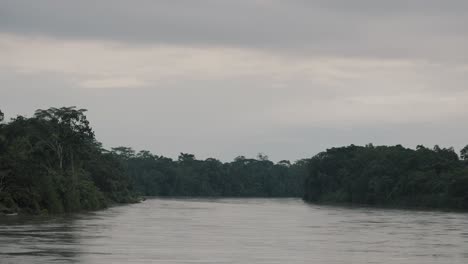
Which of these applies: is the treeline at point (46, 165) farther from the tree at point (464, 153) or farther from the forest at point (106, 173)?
Answer: the tree at point (464, 153)

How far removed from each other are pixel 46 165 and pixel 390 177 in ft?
241

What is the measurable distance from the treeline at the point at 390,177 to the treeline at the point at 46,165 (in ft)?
161

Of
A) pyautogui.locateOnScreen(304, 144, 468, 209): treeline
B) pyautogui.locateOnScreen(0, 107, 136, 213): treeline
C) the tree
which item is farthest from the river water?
the tree

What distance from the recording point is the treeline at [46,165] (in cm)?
8100

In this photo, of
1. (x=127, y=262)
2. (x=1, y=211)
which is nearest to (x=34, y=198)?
(x=1, y=211)

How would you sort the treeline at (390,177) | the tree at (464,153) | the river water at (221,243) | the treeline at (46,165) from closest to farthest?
the river water at (221,243), the treeline at (46,165), the treeline at (390,177), the tree at (464,153)

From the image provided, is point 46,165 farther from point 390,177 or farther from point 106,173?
point 390,177

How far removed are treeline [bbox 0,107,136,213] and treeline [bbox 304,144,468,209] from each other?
4920cm

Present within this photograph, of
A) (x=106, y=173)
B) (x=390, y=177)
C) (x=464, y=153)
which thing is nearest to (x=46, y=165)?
(x=106, y=173)

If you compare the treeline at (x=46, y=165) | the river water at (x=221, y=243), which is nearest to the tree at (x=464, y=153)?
the treeline at (x=46, y=165)

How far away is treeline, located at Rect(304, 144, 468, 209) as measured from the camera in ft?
439

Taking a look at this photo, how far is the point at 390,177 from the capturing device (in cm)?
15350

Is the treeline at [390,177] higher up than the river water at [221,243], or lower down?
higher up

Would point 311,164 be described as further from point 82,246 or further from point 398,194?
point 82,246
